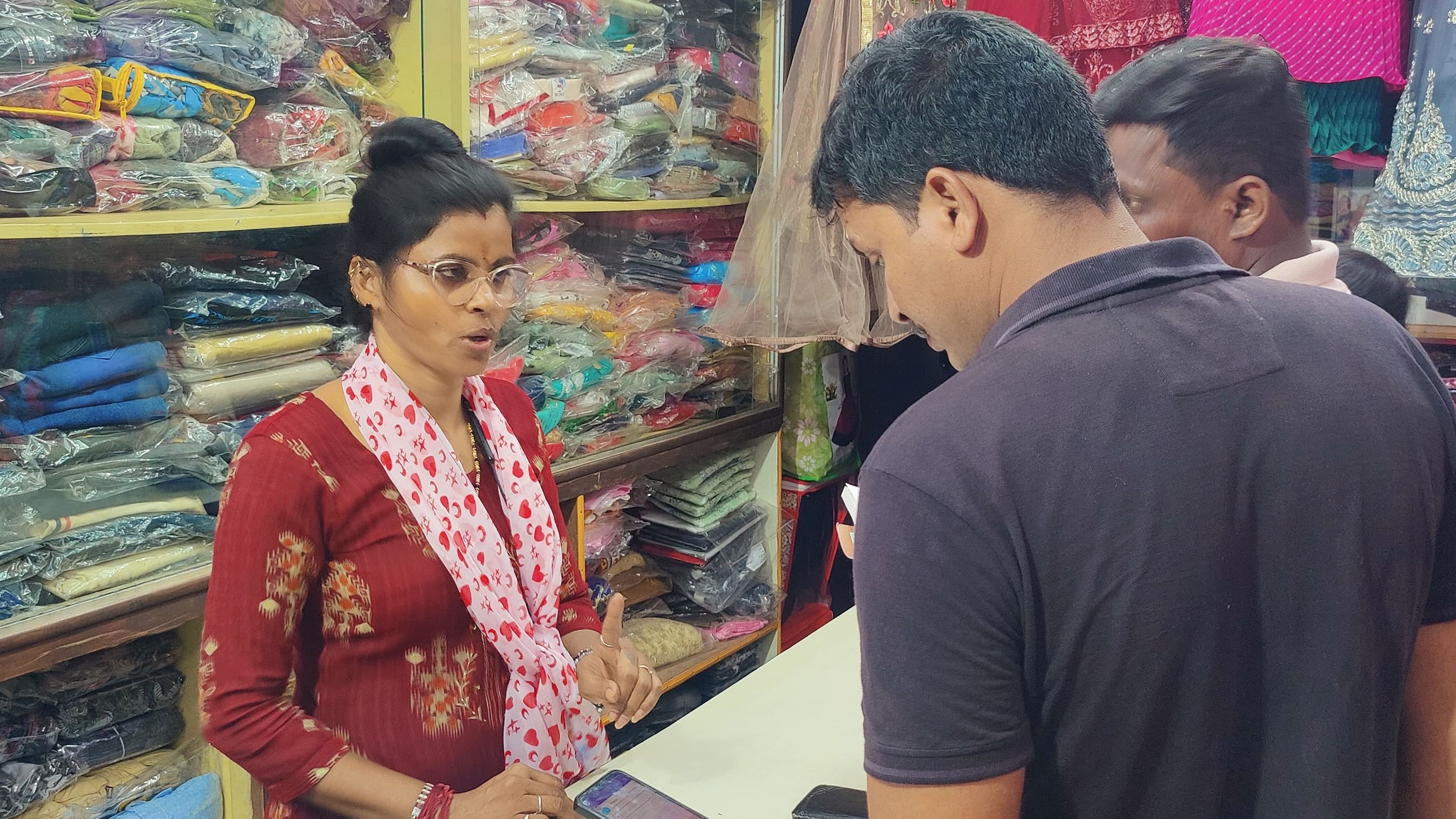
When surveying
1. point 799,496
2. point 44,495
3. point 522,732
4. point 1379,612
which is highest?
point 1379,612

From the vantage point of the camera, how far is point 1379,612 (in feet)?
2.28

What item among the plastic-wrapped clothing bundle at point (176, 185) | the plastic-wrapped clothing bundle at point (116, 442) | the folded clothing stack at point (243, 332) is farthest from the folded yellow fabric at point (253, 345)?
the plastic-wrapped clothing bundle at point (176, 185)

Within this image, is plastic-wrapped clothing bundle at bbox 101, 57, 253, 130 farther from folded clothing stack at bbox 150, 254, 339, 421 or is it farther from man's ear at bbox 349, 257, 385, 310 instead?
man's ear at bbox 349, 257, 385, 310

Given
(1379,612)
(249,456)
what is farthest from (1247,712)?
(249,456)

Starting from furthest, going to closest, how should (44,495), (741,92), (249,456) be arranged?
(741,92) < (44,495) < (249,456)

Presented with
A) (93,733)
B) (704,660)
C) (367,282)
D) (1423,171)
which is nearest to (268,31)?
(367,282)

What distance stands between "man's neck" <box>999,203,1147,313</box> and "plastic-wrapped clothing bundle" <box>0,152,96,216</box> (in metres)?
1.33

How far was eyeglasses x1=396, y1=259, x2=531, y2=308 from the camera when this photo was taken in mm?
1367

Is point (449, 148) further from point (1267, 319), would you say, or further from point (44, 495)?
point (1267, 319)

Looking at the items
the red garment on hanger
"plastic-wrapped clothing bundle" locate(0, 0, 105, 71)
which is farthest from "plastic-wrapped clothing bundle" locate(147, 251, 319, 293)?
the red garment on hanger

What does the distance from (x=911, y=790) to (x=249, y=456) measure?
2.98 ft

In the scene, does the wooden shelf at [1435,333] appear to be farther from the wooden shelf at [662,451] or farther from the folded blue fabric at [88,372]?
the folded blue fabric at [88,372]

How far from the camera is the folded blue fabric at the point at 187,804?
1.60 metres

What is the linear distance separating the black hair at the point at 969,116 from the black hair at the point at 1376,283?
1216 mm
